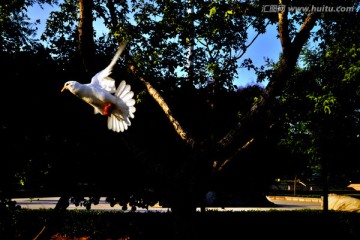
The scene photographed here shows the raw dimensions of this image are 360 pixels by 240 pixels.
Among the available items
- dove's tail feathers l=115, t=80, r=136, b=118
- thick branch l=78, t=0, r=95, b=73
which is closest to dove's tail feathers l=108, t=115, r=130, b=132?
dove's tail feathers l=115, t=80, r=136, b=118

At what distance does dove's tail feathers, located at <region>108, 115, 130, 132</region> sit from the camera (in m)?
5.44

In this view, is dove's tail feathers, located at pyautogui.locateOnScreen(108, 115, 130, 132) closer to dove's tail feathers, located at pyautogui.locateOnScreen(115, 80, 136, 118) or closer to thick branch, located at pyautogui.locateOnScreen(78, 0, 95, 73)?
dove's tail feathers, located at pyautogui.locateOnScreen(115, 80, 136, 118)

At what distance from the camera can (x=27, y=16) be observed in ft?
43.8

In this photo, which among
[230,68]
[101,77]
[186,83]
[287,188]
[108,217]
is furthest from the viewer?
[287,188]

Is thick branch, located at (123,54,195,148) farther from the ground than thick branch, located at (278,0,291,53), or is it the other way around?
thick branch, located at (278,0,291,53)

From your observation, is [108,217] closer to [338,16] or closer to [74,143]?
[74,143]

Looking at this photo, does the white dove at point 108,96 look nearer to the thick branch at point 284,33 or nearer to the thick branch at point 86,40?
the thick branch at point 86,40

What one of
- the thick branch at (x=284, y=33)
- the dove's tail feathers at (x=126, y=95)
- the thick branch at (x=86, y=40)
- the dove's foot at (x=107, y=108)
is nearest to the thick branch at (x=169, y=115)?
the thick branch at (x=86, y=40)

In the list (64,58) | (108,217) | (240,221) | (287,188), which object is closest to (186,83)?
(64,58)

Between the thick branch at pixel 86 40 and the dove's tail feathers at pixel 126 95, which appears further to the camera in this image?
the thick branch at pixel 86 40

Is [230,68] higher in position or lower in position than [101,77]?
higher

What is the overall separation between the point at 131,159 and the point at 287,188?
50.6 meters

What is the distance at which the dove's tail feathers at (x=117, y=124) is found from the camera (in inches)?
214

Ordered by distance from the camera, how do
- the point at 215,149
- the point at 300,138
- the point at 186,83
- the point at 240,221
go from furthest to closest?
1. the point at 300,138
2. the point at 240,221
3. the point at 186,83
4. the point at 215,149
